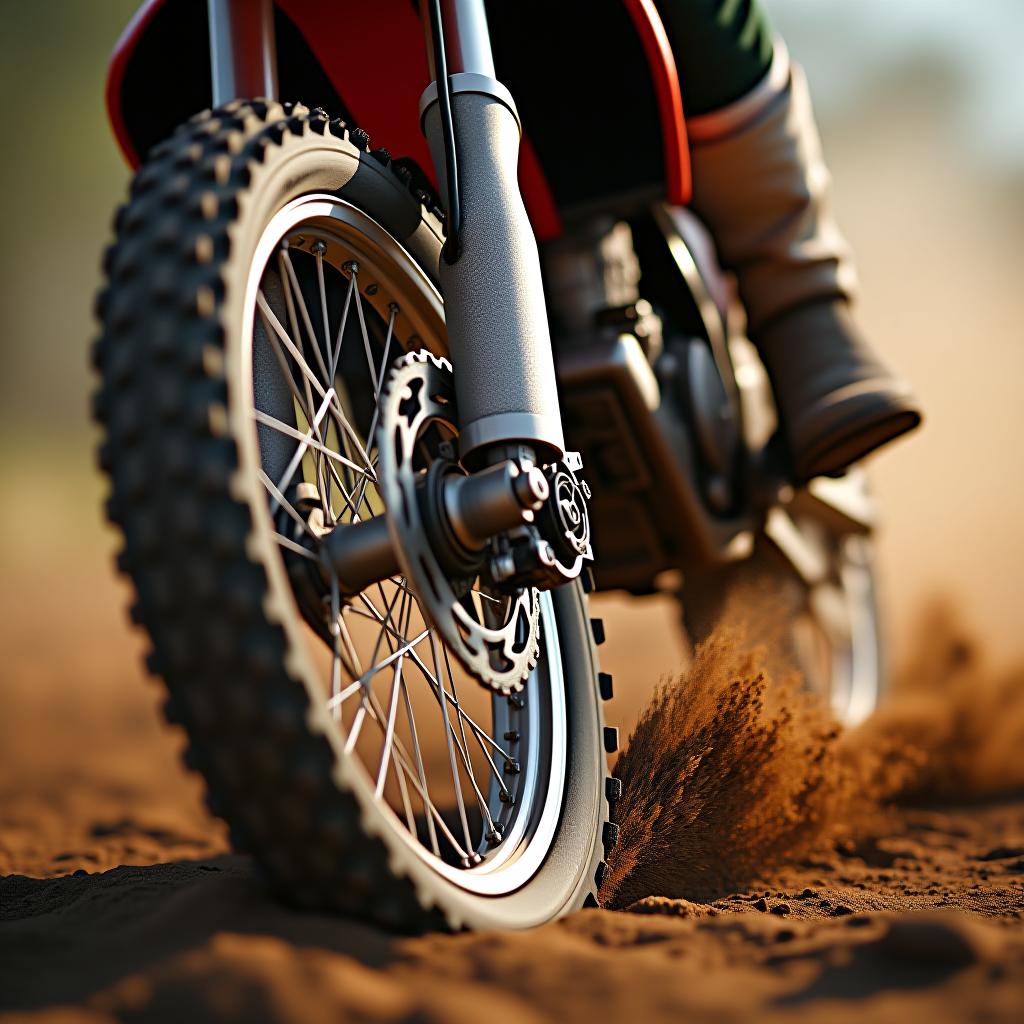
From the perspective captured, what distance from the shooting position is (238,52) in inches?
58.3

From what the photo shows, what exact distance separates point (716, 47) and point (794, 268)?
0.45m

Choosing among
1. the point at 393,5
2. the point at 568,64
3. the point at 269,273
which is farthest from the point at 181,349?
the point at 568,64

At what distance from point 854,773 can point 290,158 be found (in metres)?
1.75

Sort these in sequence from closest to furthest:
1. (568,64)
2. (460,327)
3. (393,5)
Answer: (460,327), (393,5), (568,64)

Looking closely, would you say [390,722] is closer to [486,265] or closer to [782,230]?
[486,265]

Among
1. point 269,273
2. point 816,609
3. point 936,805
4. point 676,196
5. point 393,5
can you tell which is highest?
point 393,5

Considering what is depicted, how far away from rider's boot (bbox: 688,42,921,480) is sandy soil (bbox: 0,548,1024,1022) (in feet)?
1.67

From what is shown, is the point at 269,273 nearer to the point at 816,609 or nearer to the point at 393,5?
the point at 393,5

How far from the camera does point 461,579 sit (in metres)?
1.11

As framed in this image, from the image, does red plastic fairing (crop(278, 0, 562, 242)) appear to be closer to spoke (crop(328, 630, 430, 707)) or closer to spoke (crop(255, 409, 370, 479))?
spoke (crop(255, 409, 370, 479))

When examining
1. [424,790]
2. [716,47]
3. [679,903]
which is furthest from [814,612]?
[424,790]

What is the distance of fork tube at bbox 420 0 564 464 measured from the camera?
1143 mm

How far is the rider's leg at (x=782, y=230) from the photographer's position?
1929mm

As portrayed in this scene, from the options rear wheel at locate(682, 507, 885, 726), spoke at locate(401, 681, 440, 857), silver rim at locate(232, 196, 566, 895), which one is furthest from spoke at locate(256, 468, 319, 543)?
rear wheel at locate(682, 507, 885, 726)
